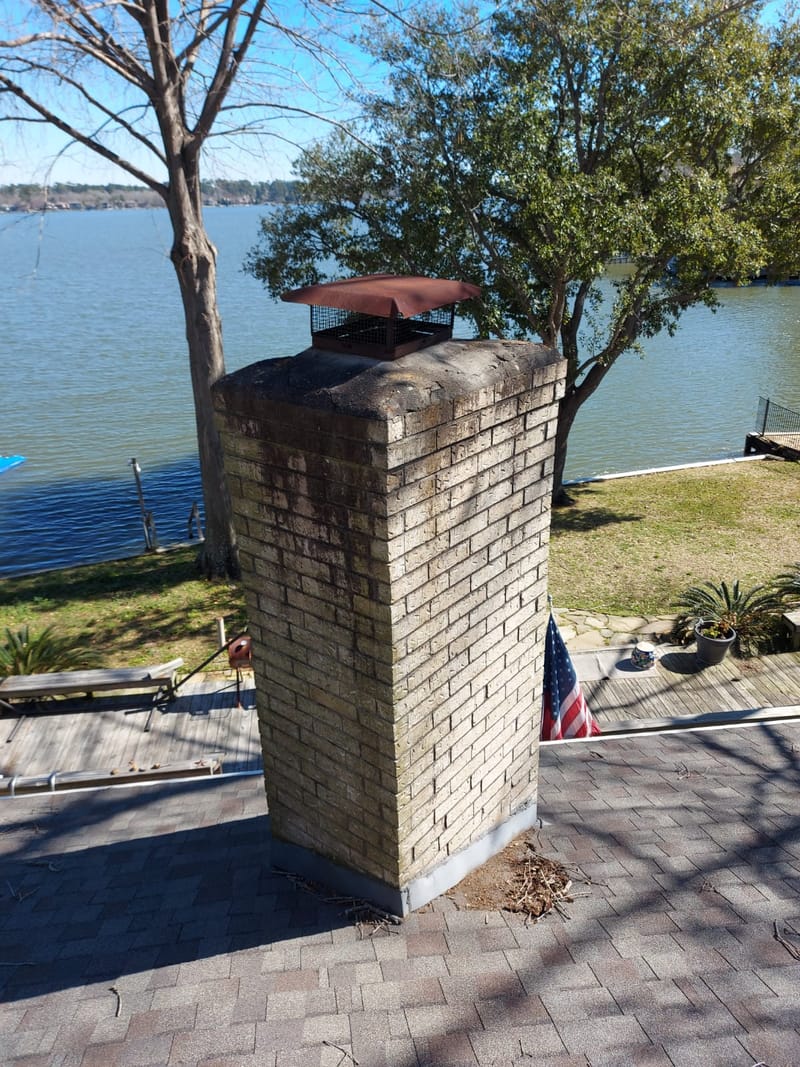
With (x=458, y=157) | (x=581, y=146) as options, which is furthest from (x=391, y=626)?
(x=581, y=146)

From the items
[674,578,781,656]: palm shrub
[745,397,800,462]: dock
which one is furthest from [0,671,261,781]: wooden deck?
[745,397,800,462]: dock

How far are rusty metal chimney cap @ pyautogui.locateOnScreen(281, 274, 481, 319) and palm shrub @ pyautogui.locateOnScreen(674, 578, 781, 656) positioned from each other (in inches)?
337

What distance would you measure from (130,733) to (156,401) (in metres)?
26.2

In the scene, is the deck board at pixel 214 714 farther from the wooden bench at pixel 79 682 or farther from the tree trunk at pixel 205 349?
the tree trunk at pixel 205 349

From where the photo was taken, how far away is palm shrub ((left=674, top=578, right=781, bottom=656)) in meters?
10.9

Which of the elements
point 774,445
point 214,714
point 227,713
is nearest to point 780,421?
point 774,445

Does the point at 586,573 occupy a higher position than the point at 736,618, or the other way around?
A: the point at 736,618

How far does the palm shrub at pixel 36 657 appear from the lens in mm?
10734

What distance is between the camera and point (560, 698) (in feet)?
26.0

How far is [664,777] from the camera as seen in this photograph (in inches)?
226

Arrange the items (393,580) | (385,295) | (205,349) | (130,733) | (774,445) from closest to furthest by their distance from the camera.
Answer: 1. (393,580)
2. (385,295)
3. (130,733)
4. (205,349)
5. (774,445)

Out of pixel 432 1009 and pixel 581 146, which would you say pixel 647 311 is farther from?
pixel 432 1009

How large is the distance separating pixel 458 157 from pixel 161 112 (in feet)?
19.0

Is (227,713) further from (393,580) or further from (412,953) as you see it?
(393,580)
